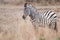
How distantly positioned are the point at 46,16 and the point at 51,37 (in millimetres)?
3770

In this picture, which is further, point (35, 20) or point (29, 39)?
point (35, 20)

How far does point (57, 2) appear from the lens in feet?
69.1

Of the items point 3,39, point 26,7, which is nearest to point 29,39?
point 3,39

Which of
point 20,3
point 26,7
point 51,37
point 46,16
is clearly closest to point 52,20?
point 46,16

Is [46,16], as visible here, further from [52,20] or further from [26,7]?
[26,7]

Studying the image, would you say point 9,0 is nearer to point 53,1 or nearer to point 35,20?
point 53,1

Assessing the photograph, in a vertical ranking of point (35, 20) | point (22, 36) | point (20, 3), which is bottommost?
point (20, 3)

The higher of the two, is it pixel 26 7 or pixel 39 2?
pixel 26 7

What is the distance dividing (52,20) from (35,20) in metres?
0.64

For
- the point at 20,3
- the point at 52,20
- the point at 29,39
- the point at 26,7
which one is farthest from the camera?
the point at 20,3

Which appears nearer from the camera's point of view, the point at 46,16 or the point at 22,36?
the point at 22,36

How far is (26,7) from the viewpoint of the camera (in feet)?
36.7

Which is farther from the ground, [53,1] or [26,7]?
[26,7]

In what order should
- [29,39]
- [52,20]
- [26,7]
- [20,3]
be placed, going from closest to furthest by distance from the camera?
[29,39], [52,20], [26,7], [20,3]
